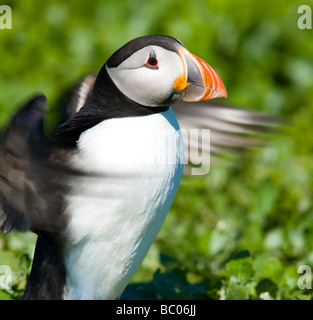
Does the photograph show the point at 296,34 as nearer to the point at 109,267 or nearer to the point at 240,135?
the point at 240,135

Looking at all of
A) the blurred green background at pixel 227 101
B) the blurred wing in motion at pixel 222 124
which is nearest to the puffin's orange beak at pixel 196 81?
the blurred wing in motion at pixel 222 124

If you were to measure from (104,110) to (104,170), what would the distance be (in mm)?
292

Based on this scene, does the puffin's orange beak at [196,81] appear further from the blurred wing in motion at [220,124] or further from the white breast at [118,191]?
the blurred wing in motion at [220,124]

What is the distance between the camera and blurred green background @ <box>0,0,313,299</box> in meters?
3.71

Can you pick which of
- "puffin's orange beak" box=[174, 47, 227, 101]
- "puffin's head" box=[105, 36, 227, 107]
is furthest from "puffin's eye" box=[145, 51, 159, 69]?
"puffin's orange beak" box=[174, 47, 227, 101]

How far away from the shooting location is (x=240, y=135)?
3484 mm

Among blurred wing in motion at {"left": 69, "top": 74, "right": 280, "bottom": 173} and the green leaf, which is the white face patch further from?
the green leaf

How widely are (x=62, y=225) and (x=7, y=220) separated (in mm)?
235

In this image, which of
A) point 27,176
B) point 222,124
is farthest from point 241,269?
point 27,176

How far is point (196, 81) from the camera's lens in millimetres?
2926

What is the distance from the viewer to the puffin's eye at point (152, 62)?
9.47 ft

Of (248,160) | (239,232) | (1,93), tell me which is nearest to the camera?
(239,232)

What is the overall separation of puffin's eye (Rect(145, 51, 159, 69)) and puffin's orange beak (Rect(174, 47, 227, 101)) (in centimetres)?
11
